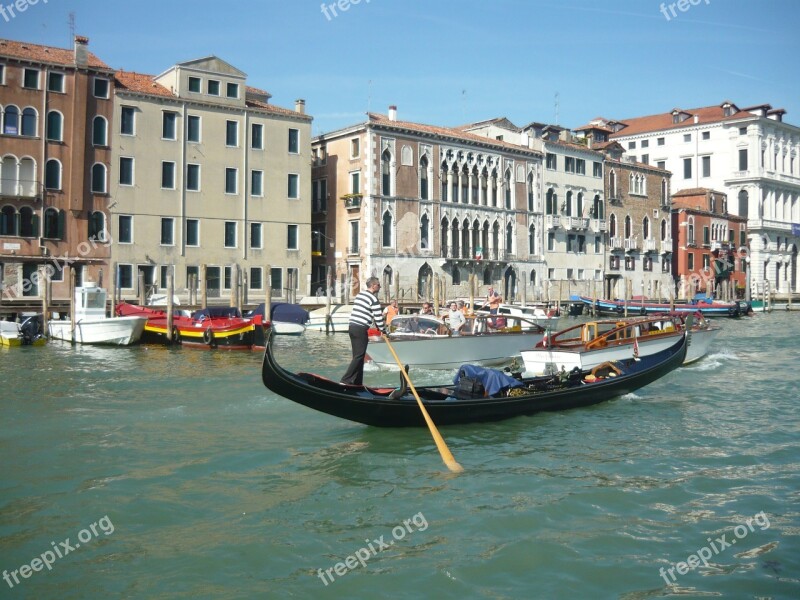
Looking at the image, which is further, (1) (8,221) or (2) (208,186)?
(2) (208,186)

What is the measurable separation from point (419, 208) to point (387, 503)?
22.3 m

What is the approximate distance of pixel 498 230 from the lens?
2992 centimetres

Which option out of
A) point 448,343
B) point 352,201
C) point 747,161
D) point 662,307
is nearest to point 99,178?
point 352,201

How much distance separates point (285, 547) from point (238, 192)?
65.6ft

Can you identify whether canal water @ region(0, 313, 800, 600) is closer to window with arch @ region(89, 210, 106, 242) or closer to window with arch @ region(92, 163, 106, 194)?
window with arch @ region(89, 210, 106, 242)

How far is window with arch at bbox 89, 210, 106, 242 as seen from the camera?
69.8ft

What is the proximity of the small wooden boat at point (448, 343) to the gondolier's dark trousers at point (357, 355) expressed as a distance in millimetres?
4325

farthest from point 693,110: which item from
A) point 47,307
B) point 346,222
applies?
point 47,307

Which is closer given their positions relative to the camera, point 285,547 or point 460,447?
point 285,547

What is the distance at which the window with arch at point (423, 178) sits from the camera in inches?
1072

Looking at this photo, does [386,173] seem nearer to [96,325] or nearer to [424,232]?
[424,232]

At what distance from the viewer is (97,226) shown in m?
21.4

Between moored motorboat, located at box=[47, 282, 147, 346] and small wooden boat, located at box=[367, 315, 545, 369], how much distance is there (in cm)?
579

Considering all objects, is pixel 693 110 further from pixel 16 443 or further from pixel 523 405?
pixel 16 443
